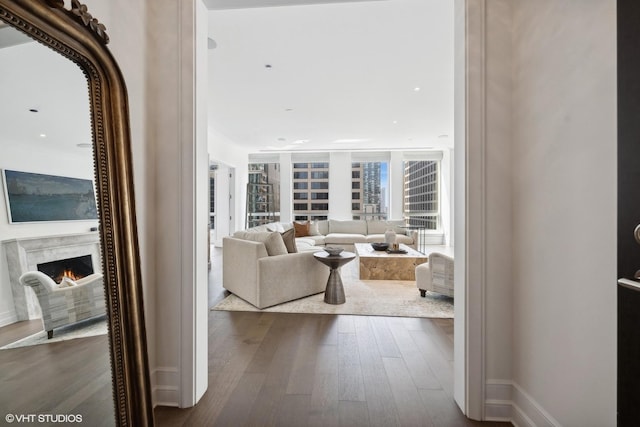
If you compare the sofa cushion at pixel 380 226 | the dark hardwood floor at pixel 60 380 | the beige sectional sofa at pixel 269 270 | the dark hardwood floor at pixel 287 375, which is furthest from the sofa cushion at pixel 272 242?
the sofa cushion at pixel 380 226

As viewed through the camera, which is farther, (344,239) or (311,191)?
(311,191)

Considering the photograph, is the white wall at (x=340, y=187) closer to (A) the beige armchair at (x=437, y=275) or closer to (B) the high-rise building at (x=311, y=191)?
(B) the high-rise building at (x=311, y=191)

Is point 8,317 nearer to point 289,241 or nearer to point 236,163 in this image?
point 289,241

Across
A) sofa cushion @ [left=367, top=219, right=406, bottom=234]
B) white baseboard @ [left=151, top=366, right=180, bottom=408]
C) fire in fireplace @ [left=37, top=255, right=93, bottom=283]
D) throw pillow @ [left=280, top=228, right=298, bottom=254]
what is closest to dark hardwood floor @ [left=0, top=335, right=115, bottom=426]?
fire in fireplace @ [left=37, top=255, right=93, bottom=283]

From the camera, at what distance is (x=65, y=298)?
0.97 metres

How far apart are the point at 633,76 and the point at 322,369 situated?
2.06 m

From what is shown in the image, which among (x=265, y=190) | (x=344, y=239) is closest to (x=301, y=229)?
(x=344, y=239)

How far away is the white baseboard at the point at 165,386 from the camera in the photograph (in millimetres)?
1604

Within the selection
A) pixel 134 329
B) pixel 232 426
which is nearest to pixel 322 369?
pixel 232 426

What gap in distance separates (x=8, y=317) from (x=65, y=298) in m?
0.18

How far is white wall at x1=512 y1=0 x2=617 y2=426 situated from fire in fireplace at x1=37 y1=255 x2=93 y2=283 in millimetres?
1866

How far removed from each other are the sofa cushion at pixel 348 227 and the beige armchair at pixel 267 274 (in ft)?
12.1

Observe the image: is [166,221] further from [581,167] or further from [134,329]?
[581,167]

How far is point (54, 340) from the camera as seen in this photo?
36.9 inches
